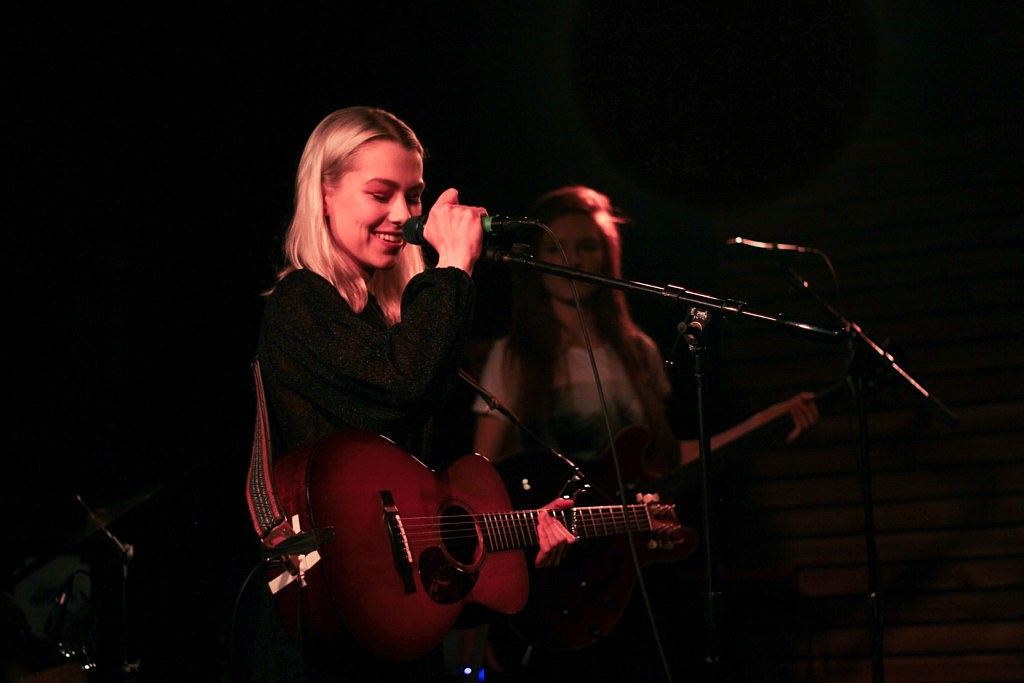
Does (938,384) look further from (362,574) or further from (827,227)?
(362,574)

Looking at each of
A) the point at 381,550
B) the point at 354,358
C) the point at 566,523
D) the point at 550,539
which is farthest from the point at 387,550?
the point at 566,523

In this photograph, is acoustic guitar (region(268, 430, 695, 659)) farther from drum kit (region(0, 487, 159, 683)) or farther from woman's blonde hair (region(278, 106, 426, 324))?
drum kit (region(0, 487, 159, 683))

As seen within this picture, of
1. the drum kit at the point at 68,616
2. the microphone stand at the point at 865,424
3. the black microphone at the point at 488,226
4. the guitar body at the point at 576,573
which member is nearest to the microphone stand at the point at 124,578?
the drum kit at the point at 68,616

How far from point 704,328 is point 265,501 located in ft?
3.36

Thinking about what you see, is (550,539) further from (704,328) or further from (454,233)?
(454,233)

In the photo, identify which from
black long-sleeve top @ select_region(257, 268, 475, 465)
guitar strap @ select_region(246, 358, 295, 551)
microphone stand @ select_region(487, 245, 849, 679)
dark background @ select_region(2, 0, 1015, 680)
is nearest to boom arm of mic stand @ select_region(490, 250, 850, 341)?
microphone stand @ select_region(487, 245, 849, 679)

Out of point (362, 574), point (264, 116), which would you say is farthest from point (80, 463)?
point (362, 574)

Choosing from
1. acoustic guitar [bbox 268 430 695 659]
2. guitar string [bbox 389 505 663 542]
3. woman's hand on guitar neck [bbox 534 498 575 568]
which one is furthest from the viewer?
woman's hand on guitar neck [bbox 534 498 575 568]

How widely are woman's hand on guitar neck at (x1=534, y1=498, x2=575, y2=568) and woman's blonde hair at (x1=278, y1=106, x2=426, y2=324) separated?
23.8 inches

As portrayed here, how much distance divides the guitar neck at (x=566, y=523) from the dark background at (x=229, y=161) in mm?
690

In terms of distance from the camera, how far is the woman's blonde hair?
2012 millimetres

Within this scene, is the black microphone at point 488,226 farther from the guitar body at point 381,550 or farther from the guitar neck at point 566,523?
the guitar neck at point 566,523

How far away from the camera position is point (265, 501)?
1673mm

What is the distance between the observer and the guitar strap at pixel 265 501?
163 cm
